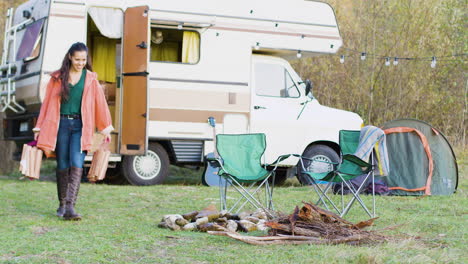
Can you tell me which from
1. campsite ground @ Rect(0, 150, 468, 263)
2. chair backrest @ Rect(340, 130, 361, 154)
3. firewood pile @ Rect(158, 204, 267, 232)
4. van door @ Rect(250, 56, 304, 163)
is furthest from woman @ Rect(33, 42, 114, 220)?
van door @ Rect(250, 56, 304, 163)

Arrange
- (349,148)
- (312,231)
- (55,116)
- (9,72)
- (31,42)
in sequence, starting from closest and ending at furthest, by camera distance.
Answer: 1. (312,231)
2. (55,116)
3. (349,148)
4. (31,42)
5. (9,72)

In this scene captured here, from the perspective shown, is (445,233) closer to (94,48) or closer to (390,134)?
(390,134)

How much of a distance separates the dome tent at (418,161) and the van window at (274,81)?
165 cm

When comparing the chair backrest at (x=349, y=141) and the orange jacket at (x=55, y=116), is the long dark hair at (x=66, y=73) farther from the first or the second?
the chair backrest at (x=349, y=141)

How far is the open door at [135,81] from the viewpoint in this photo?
946 cm

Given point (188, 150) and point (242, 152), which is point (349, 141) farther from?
point (188, 150)

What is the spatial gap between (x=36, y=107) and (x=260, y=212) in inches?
172

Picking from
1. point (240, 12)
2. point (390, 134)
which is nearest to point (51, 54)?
point (240, 12)

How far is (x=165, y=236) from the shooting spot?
543 cm

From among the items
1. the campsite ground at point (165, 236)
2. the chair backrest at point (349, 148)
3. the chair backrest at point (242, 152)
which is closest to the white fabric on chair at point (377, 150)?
the chair backrest at point (349, 148)

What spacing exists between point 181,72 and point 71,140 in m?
3.87

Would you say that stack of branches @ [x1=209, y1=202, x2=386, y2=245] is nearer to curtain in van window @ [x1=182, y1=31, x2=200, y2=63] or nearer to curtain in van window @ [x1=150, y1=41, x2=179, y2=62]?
curtain in van window @ [x1=182, y1=31, x2=200, y2=63]

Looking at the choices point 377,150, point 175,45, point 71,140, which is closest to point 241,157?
point 377,150

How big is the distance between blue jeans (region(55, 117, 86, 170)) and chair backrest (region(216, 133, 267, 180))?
145 cm
